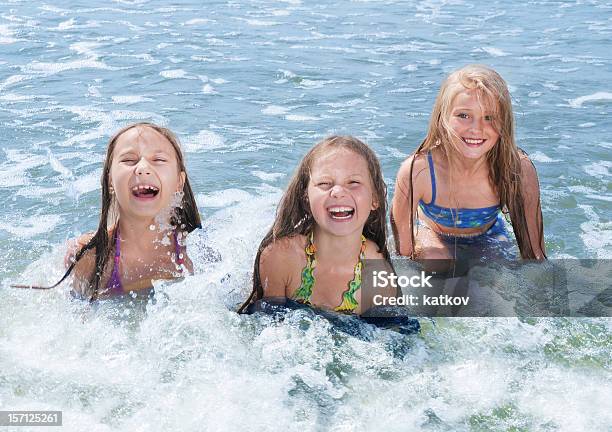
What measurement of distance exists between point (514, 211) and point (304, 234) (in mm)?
1348

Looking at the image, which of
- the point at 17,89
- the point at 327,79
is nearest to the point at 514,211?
the point at 327,79

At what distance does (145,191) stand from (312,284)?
94 centimetres

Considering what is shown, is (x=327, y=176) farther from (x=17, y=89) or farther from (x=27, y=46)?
(x=27, y=46)

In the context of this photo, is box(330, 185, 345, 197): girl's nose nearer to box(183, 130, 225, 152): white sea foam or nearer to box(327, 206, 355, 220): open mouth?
box(327, 206, 355, 220): open mouth

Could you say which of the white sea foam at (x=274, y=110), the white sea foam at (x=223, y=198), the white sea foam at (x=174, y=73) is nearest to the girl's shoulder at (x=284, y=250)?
the white sea foam at (x=223, y=198)

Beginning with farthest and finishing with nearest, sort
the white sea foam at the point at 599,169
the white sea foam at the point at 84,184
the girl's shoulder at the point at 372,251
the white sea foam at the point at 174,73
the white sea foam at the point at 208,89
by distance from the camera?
the white sea foam at the point at 174,73 → the white sea foam at the point at 208,89 → the white sea foam at the point at 599,169 → the white sea foam at the point at 84,184 → the girl's shoulder at the point at 372,251

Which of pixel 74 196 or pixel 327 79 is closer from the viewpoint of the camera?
pixel 74 196

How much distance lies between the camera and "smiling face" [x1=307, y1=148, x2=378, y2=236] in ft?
12.7

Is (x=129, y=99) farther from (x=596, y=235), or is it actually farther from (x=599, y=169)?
(x=596, y=235)

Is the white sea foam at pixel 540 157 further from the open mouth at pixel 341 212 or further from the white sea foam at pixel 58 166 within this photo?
the white sea foam at pixel 58 166

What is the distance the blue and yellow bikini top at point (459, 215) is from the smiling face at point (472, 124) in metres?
0.29

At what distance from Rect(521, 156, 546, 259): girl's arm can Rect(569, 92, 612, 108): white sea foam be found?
377 cm

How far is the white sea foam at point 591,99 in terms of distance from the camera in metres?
8.29

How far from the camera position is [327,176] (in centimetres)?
391
